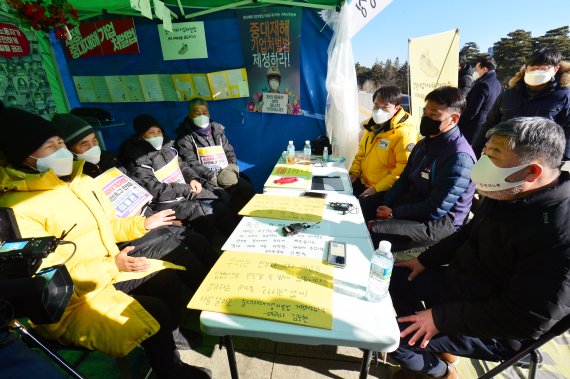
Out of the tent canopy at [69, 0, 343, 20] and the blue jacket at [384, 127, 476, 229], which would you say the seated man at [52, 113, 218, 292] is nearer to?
the blue jacket at [384, 127, 476, 229]

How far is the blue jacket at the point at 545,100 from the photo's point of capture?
268 centimetres

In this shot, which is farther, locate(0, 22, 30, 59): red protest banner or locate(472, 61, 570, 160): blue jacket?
locate(0, 22, 30, 59): red protest banner

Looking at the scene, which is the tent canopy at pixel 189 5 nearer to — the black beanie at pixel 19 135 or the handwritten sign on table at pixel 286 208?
the black beanie at pixel 19 135

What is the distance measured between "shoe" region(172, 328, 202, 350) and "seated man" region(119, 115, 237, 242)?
1.01 m

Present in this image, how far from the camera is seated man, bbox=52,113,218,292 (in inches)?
70.5

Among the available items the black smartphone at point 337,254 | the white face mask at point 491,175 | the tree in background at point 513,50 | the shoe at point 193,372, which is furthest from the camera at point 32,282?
the tree in background at point 513,50

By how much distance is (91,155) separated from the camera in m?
1.85

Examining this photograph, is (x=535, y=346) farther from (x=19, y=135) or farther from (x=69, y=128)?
(x=69, y=128)

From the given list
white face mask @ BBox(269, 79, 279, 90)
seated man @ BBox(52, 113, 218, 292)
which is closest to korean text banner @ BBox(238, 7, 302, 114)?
white face mask @ BBox(269, 79, 279, 90)

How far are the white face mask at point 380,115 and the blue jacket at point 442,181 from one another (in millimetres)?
561

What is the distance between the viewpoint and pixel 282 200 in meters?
1.92

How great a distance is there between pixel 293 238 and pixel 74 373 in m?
1.12

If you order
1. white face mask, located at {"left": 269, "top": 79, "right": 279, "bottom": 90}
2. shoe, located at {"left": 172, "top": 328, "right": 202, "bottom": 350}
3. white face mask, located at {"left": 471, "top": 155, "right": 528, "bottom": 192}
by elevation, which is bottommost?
shoe, located at {"left": 172, "top": 328, "right": 202, "bottom": 350}

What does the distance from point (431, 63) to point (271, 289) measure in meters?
4.12
